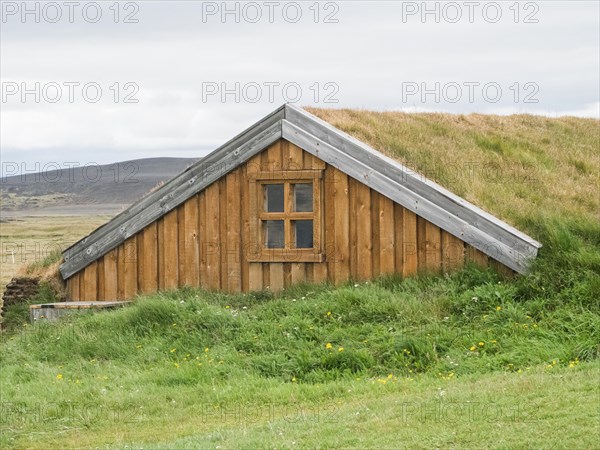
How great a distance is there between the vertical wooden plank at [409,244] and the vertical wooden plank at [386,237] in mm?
163

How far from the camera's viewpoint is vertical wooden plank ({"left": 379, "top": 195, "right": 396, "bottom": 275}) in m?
14.1

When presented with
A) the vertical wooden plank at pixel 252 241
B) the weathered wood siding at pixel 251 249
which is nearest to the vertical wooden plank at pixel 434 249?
the weathered wood siding at pixel 251 249

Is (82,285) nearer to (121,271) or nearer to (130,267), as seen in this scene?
(121,271)

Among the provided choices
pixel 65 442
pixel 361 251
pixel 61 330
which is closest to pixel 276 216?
pixel 361 251

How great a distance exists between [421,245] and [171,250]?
12.9 ft

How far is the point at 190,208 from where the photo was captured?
15.1m

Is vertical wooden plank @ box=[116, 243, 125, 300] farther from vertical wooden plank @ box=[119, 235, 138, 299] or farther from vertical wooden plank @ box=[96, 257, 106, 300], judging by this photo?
vertical wooden plank @ box=[96, 257, 106, 300]

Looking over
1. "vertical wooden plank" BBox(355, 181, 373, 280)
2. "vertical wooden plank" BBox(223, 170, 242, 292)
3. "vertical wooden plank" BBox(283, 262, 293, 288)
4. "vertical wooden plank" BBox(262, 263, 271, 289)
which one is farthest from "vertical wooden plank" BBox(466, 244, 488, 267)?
"vertical wooden plank" BBox(223, 170, 242, 292)

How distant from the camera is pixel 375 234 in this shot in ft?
46.6

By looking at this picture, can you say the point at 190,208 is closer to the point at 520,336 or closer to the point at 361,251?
the point at 361,251

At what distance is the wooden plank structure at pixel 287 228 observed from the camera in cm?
1380

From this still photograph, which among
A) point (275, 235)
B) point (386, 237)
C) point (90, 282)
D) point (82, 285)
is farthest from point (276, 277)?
point (82, 285)

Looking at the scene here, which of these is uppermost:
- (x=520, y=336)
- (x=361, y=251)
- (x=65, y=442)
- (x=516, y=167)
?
(x=516, y=167)

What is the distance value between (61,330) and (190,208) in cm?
288
